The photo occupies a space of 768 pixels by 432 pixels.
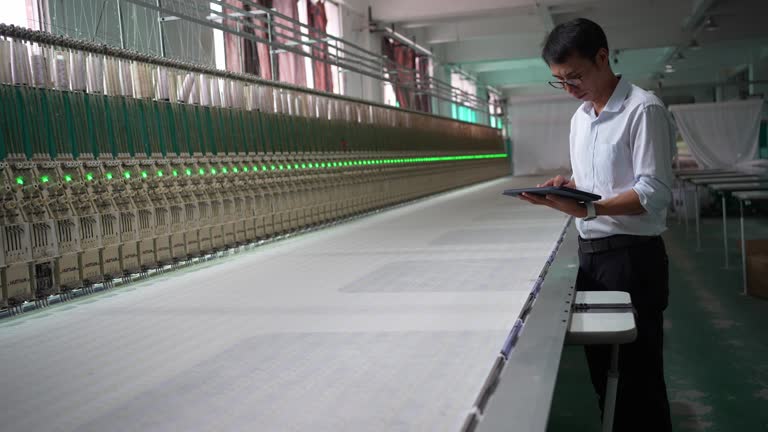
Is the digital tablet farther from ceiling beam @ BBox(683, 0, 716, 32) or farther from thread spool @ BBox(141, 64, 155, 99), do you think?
ceiling beam @ BBox(683, 0, 716, 32)

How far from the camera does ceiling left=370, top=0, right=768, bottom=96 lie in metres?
10.0

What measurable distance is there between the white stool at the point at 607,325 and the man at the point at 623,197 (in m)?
0.22

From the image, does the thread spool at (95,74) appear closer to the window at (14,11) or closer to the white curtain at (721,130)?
the window at (14,11)

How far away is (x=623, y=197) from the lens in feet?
5.89

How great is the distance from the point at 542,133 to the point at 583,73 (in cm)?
1113

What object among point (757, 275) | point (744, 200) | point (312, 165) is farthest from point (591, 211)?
point (744, 200)

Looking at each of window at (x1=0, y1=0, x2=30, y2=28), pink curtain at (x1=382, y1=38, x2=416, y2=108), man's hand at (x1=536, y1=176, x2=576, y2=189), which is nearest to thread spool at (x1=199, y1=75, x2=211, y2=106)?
window at (x1=0, y1=0, x2=30, y2=28)

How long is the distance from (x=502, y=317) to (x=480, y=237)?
1918mm

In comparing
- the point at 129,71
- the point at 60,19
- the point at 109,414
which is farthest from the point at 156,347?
the point at 60,19

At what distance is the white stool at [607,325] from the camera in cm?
153

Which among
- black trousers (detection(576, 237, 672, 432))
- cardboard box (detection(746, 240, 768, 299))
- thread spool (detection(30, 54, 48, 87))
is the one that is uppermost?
thread spool (detection(30, 54, 48, 87))

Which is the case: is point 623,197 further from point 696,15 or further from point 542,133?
point 542,133

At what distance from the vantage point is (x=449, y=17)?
10.4 m

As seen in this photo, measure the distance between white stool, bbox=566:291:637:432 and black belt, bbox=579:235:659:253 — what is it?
21cm
